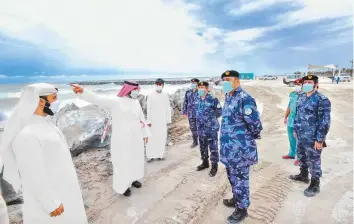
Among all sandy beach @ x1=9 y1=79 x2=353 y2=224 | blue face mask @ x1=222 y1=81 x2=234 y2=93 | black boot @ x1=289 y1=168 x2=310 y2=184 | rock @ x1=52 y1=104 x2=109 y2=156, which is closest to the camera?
blue face mask @ x1=222 y1=81 x2=234 y2=93

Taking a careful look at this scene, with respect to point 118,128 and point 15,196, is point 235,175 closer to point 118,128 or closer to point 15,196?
point 118,128

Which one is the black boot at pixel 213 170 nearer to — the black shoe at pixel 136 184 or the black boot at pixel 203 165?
the black boot at pixel 203 165

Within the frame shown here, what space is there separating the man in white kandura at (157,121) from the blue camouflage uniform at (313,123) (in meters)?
2.89

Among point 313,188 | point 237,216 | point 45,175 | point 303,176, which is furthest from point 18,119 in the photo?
point 303,176

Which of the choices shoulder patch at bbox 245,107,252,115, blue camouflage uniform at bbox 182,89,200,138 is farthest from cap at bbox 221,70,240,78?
blue camouflage uniform at bbox 182,89,200,138

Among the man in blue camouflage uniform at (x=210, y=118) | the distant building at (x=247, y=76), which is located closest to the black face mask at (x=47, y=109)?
the man in blue camouflage uniform at (x=210, y=118)

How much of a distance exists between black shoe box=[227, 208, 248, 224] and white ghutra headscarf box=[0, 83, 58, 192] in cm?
231

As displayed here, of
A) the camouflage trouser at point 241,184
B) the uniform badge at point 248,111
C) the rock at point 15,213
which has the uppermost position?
Result: the uniform badge at point 248,111

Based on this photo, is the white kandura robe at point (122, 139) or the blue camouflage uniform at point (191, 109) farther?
the blue camouflage uniform at point (191, 109)

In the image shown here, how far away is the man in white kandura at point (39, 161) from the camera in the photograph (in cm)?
194

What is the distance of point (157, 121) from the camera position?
5.65 m

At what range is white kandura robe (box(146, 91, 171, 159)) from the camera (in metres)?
5.46

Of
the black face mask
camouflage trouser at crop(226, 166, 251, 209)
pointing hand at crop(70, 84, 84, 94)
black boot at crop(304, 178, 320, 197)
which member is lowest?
black boot at crop(304, 178, 320, 197)

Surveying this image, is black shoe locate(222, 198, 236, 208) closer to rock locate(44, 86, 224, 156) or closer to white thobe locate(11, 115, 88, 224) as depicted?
white thobe locate(11, 115, 88, 224)
